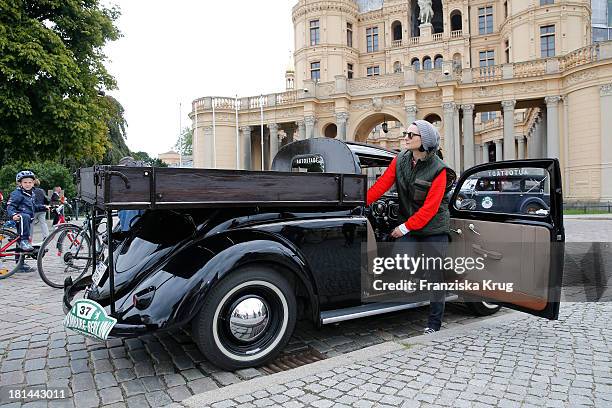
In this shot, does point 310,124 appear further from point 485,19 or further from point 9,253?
point 9,253

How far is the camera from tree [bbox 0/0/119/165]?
14672 mm

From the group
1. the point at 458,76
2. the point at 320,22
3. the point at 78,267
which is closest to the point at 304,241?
the point at 78,267

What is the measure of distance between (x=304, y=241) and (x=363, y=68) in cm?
5667

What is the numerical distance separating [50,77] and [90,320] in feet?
50.6

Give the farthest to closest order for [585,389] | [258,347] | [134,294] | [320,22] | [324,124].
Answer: [320,22] → [324,124] → [258,347] → [134,294] → [585,389]

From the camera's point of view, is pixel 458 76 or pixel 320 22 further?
pixel 320 22

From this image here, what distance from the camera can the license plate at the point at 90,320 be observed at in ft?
10.1

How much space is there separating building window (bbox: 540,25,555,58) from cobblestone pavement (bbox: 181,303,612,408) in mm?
44648

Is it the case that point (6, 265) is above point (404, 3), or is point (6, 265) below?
below

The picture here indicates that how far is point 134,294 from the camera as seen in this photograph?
10.6ft

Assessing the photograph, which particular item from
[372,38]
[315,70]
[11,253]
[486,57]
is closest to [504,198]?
[11,253]

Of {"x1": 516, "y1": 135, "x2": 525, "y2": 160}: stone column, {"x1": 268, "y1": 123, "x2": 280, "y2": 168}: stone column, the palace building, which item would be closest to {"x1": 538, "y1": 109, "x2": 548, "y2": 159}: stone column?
the palace building

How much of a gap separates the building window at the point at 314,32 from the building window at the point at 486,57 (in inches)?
771

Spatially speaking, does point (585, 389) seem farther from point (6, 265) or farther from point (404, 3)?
point (404, 3)
